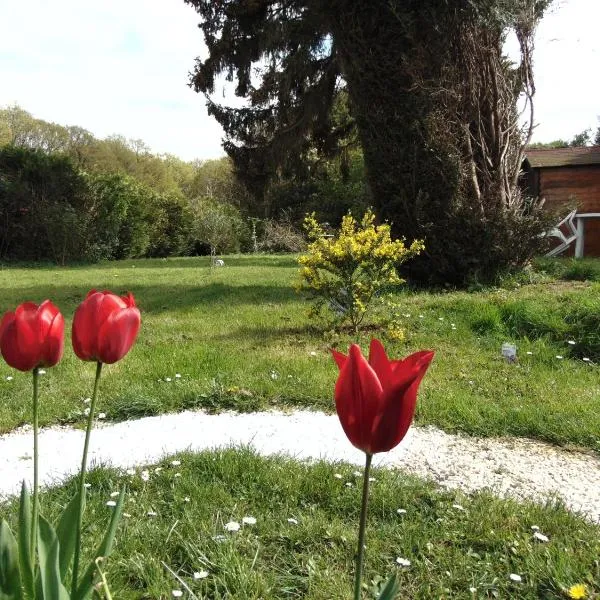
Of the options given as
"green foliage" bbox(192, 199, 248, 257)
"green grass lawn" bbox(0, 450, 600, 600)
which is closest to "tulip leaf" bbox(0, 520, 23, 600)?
"green grass lawn" bbox(0, 450, 600, 600)

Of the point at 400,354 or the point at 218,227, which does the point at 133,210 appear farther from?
the point at 400,354

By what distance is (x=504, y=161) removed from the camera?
7.72m

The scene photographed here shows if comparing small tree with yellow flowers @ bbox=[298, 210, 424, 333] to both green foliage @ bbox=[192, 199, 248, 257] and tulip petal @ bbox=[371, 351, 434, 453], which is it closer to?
tulip petal @ bbox=[371, 351, 434, 453]

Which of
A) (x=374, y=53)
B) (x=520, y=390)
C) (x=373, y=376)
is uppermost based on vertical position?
(x=374, y=53)

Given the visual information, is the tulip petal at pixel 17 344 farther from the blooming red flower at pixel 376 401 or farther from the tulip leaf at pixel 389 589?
the tulip leaf at pixel 389 589

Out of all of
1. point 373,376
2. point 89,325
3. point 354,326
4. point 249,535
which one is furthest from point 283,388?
point 373,376

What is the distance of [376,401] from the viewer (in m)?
0.82

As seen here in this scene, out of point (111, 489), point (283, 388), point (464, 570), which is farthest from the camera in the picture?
point (283, 388)

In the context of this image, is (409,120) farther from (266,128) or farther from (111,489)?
(266,128)

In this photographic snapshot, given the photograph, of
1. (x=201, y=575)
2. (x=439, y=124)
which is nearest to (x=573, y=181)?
(x=439, y=124)

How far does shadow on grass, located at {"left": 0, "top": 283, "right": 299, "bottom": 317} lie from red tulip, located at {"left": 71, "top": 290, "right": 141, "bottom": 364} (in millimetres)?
5613

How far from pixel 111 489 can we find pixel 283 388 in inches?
65.6

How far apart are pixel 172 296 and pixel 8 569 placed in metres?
7.67

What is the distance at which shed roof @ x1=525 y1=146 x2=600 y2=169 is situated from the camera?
1495 centimetres
